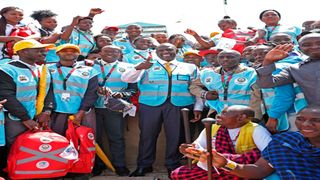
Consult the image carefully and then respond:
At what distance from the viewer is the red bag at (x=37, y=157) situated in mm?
4586

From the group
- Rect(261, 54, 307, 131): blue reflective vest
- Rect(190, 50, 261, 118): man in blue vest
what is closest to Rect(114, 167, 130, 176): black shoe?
Rect(190, 50, 261, 118): man in blue vest

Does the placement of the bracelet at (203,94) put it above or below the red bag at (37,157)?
Answer: above

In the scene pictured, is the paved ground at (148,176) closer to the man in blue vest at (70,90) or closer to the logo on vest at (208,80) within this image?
the man in blue vest at (70,90)

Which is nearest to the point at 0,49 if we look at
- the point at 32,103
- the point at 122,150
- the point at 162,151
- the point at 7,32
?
the point at 7,32

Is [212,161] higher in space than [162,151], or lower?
higher

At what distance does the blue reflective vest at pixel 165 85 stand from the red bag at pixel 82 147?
109cm

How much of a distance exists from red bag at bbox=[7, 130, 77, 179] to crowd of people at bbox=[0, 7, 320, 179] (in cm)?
30

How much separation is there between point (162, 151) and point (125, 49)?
210 centimetres

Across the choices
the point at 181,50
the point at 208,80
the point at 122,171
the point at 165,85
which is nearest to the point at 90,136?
the point at 122,171

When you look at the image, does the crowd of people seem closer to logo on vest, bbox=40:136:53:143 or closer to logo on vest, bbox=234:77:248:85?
logo on vest, bbox=234:77:248:85

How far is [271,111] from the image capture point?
162 inches

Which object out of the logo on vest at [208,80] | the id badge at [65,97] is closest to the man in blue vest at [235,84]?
the logo on vest at [208,80]

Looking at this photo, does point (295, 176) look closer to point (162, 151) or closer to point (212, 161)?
point (212, 161)

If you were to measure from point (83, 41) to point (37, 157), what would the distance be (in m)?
2.72
